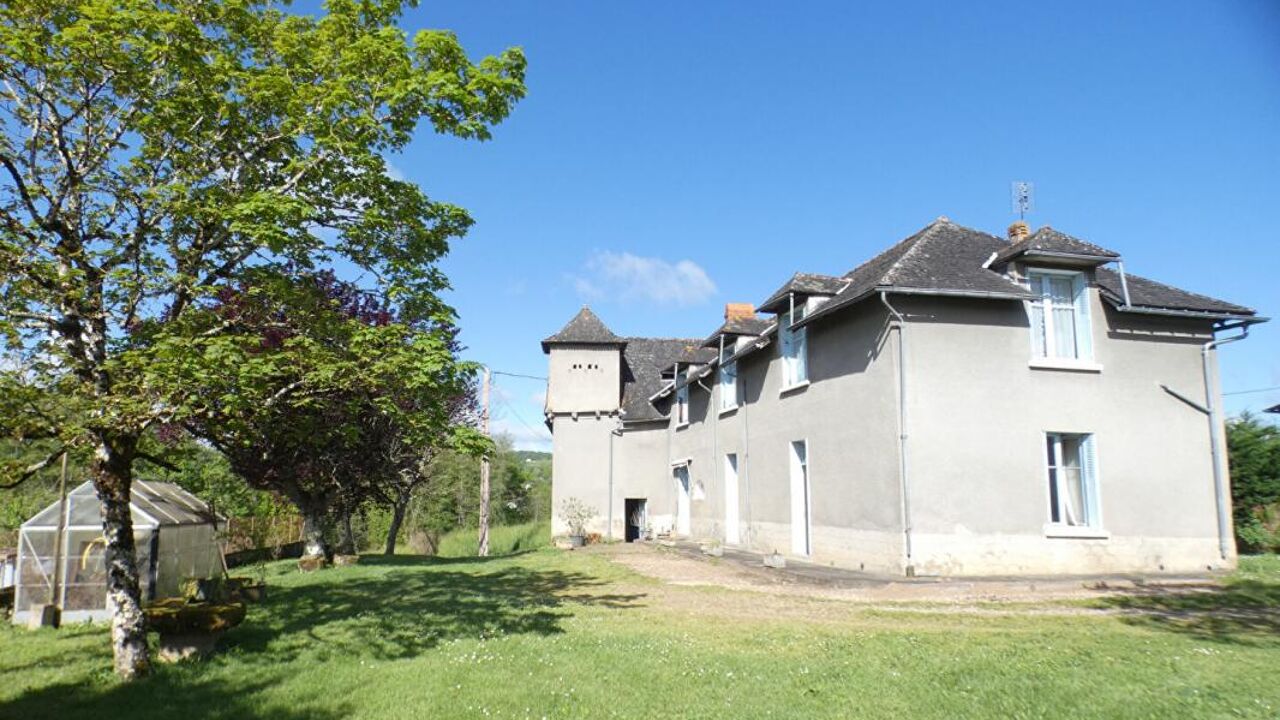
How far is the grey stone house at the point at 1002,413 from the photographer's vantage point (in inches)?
560

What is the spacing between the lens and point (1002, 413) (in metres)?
14.7

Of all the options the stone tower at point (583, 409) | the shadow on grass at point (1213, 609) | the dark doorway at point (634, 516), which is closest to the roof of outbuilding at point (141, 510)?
the shadow on grass at point (1213, 609)

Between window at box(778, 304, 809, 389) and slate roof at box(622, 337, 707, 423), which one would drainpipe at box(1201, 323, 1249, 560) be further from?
slate roof at box(622, 337, 707, 423)

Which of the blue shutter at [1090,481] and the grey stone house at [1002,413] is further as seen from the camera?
the blue shutter at [1090,481]

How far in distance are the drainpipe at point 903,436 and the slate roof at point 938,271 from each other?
0.64 meters

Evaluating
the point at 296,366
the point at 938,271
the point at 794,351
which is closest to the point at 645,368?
the point at 794,351

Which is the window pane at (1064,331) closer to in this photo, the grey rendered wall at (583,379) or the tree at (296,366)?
the tree at (296,366)

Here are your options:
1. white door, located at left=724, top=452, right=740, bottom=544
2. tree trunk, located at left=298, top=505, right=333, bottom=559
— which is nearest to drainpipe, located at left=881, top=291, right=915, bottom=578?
white door, located at left=724, top=452, right=740, bottom=544

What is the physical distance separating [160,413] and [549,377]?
73.3 ft

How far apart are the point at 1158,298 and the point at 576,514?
19571mm

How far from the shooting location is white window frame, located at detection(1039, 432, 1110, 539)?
1475 centimetres

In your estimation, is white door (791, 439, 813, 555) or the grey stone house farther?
white door (791, 439, 813, 555)

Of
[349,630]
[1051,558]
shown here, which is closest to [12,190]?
[349,630]

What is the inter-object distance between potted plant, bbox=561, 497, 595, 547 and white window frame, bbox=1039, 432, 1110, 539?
54.8 ft
